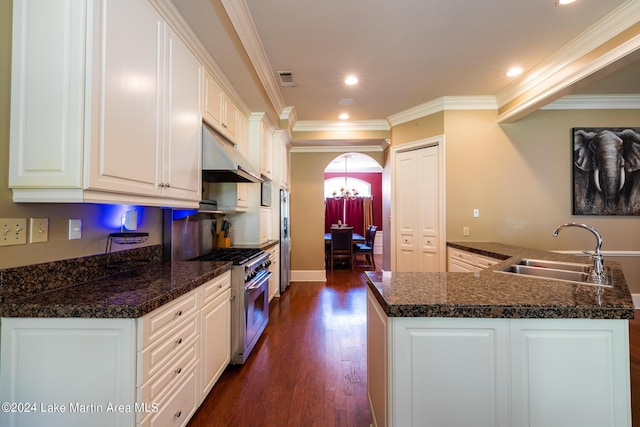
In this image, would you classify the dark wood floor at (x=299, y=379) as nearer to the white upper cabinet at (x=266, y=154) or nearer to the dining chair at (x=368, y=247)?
the white upper cabinet at (x=266, y=154)

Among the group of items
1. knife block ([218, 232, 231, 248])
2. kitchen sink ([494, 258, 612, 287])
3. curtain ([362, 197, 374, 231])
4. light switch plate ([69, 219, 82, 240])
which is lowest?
kitchen sink ([494, 258, 612, 287])

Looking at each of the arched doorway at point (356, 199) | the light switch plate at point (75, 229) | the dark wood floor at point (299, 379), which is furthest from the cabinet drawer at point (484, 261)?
the arched doorway at point (356, 199)

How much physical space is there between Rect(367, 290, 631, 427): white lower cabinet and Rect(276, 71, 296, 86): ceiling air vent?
2768 mm

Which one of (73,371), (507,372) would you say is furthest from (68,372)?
(507,372)

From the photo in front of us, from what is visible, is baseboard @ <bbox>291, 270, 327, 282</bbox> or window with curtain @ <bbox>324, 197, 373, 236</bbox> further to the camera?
window with curtain @ <bbox>324, 197, 373, 236</bbox>

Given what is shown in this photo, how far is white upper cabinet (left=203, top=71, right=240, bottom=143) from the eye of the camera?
2.15 metres

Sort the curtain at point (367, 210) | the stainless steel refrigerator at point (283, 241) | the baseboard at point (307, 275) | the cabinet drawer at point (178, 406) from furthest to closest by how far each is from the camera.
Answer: the curtain at point (367, 210), the baseboard at point (307, 275), the stainless steel refrigerator at point (283, 241), the cabinet drawer at point (178, 406)

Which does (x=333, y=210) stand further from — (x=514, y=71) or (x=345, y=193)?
(x=514, y=71)

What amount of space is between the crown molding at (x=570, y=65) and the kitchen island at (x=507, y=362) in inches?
89.1

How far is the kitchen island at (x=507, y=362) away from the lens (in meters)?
1.00

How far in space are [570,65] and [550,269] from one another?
2011 mm

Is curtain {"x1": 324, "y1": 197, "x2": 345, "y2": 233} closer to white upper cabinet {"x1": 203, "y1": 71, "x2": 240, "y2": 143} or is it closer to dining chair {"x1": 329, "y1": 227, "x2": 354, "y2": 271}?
dining chair {"x1": 329, "y1": 227, "x2": 354, "y2": 271}

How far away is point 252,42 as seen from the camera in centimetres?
230

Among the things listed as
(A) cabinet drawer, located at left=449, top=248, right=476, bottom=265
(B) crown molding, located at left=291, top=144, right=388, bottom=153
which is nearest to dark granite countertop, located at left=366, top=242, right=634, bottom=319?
(A) cabinet drawer, located at left=449, top=248, right=476, bottom=265
